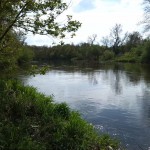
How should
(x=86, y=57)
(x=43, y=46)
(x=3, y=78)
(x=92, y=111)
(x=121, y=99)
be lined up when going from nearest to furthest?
(x=3, y=78) < (x=92, y=111) < (x=121, y=99) < (x=86, y=57) < (x=43, y=46)

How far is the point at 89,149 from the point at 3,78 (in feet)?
19.0

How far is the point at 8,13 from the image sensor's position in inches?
385

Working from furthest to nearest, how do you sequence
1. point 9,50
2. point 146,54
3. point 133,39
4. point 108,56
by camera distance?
point 133,39, point 108,56, point 146,54, point 9,50

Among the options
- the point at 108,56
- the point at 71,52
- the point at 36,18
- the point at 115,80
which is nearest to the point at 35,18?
the point at 36,18

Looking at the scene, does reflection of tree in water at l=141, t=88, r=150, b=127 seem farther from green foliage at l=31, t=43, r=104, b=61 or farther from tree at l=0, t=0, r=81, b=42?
green foliage at l=31, t=43, r=104, b=61

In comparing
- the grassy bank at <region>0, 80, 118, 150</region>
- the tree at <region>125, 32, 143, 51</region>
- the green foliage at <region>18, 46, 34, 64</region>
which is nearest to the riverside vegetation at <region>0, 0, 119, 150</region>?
the grassy bank at <region>0, 80, 118, 150</region>

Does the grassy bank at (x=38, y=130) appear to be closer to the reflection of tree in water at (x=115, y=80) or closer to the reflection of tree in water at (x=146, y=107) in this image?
the reflection of tree in water at (x=146, y=107)

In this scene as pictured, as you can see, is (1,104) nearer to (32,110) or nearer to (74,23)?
(32,110)

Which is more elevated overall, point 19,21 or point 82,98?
point 19,21

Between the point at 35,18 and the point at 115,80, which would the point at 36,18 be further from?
the point at 115,80

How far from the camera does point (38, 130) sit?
9148 mm

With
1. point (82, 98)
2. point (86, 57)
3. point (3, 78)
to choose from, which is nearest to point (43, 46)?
point (86, 57)

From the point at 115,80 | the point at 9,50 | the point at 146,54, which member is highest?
the point at 146,54

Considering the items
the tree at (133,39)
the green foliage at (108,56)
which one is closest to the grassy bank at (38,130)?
the green foliage at (108,56)
